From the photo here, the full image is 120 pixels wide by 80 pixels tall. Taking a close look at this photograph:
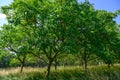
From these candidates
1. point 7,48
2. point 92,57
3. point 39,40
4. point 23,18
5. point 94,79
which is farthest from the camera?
point 92,57

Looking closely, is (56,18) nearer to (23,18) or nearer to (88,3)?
(23,18)

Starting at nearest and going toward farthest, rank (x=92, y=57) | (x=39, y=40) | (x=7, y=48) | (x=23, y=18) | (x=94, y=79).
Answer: (x=39, y=40) < (x=23, y=18) < (x=7, y=48) < (x=94, y=79) < (x=92, y=57)

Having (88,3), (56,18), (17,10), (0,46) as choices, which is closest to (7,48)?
(0,46)

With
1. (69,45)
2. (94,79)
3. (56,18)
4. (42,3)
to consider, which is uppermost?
(42,3)

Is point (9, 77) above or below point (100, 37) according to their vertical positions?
below

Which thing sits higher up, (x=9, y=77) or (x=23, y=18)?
(x=23, y=18)

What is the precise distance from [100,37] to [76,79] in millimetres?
5531

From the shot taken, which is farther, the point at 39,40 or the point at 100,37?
the point at 100,37

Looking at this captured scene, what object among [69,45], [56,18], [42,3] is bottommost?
[69,45]

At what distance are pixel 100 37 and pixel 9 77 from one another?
1043 centimetres

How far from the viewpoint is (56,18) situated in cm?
2150

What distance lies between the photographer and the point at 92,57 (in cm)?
3541

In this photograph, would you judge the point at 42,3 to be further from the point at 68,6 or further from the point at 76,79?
the point at 76,79

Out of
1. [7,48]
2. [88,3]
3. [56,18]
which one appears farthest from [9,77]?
[88,3]
